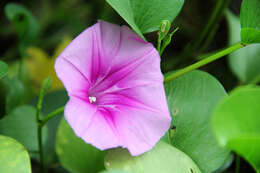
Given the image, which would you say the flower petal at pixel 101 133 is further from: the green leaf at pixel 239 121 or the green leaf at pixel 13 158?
the green leaf at pixel 239 121

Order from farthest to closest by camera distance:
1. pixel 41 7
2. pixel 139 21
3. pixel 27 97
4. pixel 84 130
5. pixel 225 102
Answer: pixel 41 7 < pixel 27 97 < pixel 139 21 < pixel 84 130 < pixel 225 102

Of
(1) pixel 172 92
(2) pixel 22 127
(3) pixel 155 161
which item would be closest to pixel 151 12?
(1) pixel 172 92

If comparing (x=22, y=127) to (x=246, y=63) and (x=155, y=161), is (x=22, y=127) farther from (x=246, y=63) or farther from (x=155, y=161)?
(x=246, y=63)

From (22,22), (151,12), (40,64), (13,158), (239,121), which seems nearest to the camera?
(239,121)

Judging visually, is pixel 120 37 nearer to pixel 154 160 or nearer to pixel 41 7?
pixel 154 160

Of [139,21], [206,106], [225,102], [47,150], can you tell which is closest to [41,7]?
[47,150]

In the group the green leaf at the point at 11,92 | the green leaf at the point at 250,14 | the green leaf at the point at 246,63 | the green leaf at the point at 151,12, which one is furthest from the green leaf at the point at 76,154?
the green leaf at the point at 246,63
